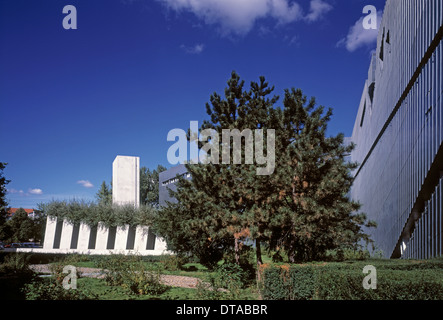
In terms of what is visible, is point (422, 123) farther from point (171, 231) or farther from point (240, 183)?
point (171, 231)

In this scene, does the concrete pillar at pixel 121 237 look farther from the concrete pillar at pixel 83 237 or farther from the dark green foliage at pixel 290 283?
the dark green foliage at pixel 290 283

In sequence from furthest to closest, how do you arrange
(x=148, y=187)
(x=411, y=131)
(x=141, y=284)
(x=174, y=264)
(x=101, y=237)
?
(x=148, y=187) < (x=101, y=237) < (x=174, y=264) < (x=411, y=131) < (x=141, y=284)

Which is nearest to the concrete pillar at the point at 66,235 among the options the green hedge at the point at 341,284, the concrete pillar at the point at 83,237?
the concrete pillar at the point at 83,237

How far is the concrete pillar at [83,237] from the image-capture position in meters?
26.9

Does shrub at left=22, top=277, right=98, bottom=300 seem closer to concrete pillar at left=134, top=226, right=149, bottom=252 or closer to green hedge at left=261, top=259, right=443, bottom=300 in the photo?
green hedge at left=261, top=259, right=443, bottom=300

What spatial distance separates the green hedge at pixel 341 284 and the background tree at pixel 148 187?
2190 inches

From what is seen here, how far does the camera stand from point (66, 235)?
1069 inches

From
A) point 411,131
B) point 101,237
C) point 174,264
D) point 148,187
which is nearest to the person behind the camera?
point 411,131

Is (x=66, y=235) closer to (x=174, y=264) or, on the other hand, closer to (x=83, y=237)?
(x=83, y=237)

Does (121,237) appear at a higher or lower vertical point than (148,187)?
lower

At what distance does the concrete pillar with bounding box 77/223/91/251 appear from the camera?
26.9 meters

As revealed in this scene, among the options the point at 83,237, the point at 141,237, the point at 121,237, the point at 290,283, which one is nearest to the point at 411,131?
the point at 290,283

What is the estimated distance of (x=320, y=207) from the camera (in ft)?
35.1

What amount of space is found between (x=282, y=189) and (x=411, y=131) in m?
7.64
